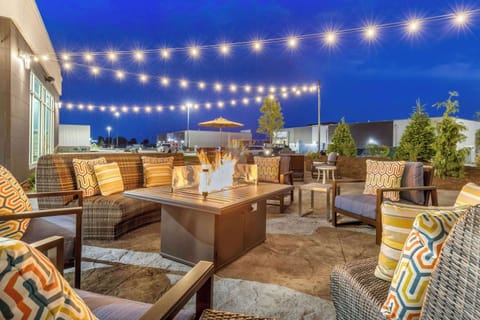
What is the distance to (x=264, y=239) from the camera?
2.95 m

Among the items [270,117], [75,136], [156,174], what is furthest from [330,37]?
[75,136]

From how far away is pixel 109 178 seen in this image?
10.4ft

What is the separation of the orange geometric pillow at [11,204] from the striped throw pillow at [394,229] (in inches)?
80.2

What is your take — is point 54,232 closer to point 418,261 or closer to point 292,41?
point 418,261

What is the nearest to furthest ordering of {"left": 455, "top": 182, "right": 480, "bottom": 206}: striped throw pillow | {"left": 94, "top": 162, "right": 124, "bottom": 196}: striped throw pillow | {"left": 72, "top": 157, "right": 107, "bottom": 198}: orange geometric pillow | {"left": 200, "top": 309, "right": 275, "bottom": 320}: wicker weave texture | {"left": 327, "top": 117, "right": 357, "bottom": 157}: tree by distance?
{"left": 200, "top": 309, "right": 275, "bottom": 320}: wicker weave texture, {"left": 455, "top": 182, "right": 480, "bottom": 206}: striped throw pillow, {"left": 72, "top": 157, "right": 107, "bottom": 198}: orange geometric pillow, {"left": 94, "top": 162, "right": 124, "bottom": 196}: striped throw pillow, {"left": 327, "top": 117, "right": 357, "bottom": 157}: tree

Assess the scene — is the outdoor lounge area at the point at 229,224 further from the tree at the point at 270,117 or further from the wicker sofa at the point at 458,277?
the tree at the point at 270,117

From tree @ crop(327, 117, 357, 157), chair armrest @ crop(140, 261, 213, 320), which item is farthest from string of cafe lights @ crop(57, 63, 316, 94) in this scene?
chair armrest @ crop(140, 261, 213, 320)

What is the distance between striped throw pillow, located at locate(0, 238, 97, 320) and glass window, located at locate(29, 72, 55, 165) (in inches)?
310

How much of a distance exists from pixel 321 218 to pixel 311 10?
Result: 1775 cm

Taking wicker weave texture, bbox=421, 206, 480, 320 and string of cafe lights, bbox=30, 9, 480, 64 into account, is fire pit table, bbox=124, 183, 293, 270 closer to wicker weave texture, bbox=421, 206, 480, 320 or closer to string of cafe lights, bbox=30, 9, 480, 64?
wicker weave texture, bbox=421, 206, 480, 320

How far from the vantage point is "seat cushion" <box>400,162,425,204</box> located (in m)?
3.09

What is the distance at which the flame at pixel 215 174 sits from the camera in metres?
2.39

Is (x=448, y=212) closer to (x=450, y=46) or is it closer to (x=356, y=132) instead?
(x=356, y=132)

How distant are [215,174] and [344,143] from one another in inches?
298
